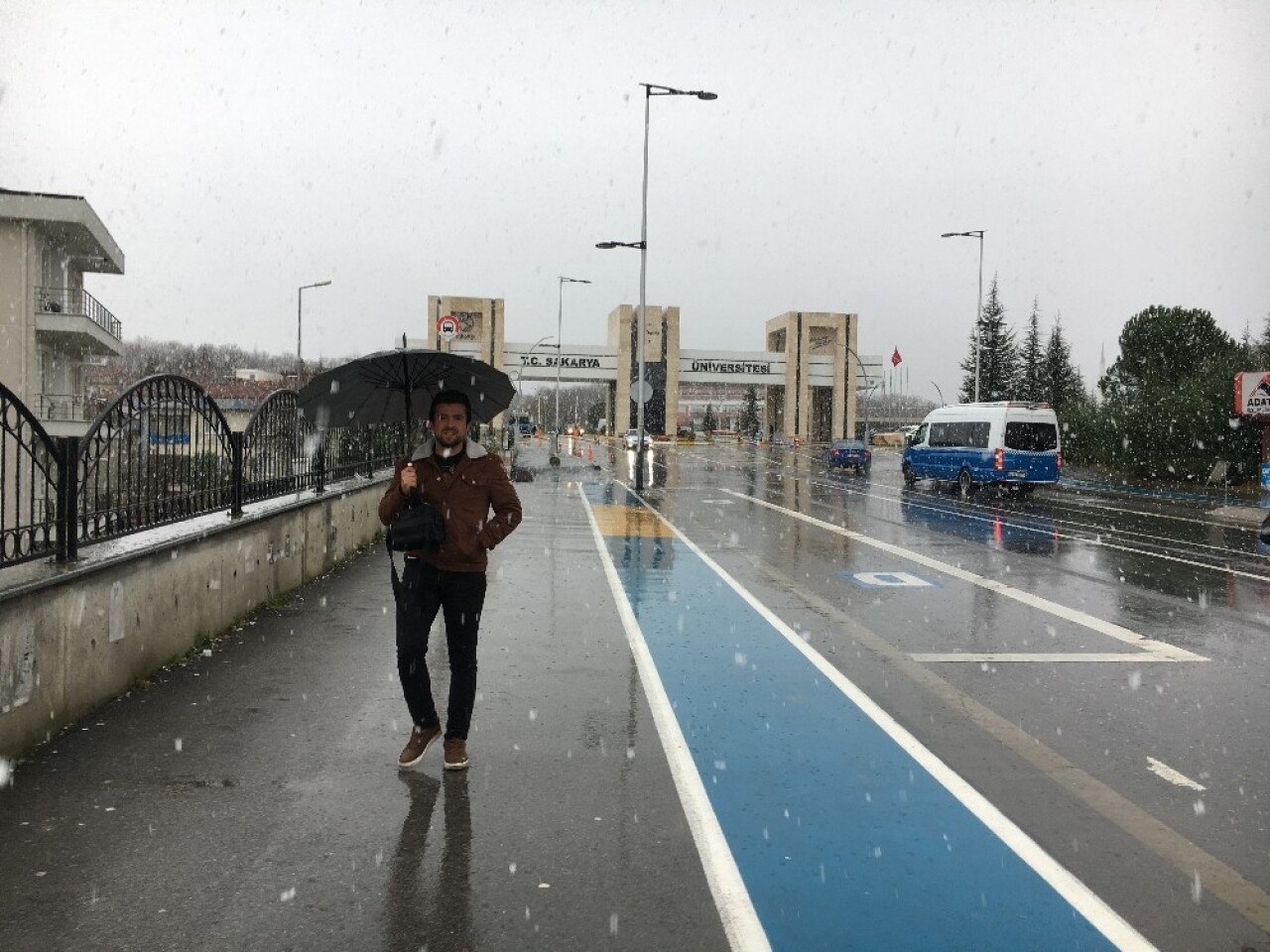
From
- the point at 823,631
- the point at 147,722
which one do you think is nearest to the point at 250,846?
the point at 147,722

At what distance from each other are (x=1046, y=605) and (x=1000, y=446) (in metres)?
18.0

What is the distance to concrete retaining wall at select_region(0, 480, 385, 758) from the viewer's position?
5.36 m

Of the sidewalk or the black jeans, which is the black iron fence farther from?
the black jeans

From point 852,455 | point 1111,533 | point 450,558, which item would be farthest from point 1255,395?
point 450,558

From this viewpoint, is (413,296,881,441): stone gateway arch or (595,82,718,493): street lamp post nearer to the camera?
(595,82,718,493): street lamp post

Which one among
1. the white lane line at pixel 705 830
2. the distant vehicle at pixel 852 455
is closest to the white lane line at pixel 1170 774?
the white lane line at pixel 705 830

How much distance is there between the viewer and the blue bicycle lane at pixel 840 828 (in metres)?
3.72

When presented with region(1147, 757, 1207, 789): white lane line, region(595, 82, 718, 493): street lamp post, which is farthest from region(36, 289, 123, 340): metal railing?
region(1147, 757, 1207, 789): white lane line

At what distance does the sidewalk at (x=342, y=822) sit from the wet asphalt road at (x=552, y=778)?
0.05 ft

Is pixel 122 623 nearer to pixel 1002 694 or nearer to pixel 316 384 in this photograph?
pixel 316 384

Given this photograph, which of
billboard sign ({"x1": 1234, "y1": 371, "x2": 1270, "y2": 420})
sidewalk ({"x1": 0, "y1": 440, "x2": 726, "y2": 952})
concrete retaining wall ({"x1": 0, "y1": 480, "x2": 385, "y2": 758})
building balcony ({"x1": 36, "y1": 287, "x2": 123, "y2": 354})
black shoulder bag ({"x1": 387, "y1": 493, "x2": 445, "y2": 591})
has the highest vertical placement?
building balcony ({"x1": 36, "y1": 287, "x2": 123, "y2": 354})

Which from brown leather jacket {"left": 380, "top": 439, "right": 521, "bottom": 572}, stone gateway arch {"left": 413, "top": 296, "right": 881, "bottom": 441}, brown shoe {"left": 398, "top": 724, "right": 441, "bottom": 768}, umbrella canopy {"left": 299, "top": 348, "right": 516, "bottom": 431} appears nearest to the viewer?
brown leather jacket {"left": 380, "top": 439, "right": 521, "bottom": 572}

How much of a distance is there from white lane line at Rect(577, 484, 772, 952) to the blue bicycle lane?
1cm

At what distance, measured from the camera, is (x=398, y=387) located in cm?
657
